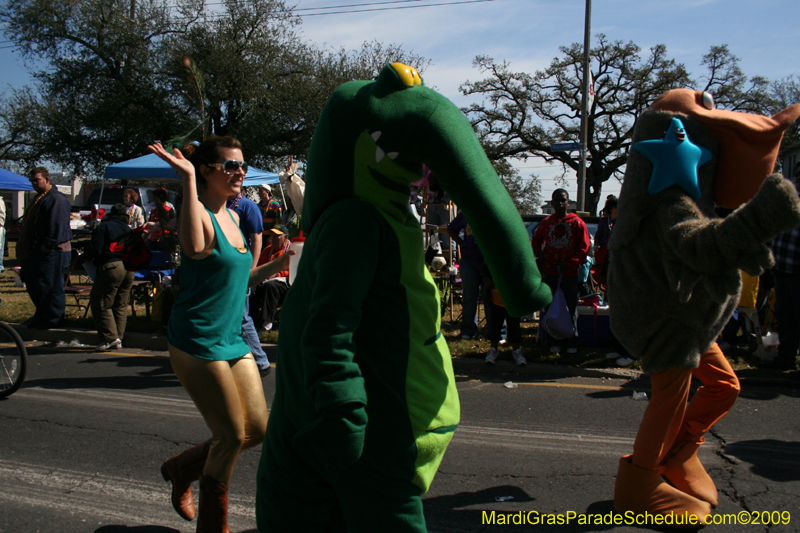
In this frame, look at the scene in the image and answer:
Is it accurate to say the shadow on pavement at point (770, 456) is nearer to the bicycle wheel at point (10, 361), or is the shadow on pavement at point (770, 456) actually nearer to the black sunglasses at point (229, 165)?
the black sunglasses at point (229, 165)

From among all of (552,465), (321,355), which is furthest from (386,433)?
(552,465)

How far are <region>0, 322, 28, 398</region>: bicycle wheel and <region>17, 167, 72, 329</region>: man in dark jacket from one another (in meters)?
3.09

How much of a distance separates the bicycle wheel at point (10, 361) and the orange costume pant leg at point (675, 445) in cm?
514

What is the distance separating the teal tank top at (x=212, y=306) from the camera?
2727mm

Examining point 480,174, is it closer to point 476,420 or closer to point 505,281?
point 505,281

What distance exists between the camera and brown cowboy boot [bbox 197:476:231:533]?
275 centimetres

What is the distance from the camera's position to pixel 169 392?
6.01 meters

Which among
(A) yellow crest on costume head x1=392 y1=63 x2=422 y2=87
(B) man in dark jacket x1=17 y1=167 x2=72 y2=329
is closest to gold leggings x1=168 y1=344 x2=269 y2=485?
(A) yellow crest on costume head x1=392 y1=63 x2=422 y2=87

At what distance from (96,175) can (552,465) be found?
25.3 meters

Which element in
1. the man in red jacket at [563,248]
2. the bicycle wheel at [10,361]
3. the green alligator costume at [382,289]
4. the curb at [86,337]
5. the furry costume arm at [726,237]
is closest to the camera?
the green alligator costume at [382,289]

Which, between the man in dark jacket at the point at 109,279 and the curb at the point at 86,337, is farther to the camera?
the curb at the point at 86,337

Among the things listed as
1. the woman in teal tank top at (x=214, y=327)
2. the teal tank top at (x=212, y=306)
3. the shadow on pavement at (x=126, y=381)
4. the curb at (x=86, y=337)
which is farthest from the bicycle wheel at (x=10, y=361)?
the teal tank top at (x=212, y=306)

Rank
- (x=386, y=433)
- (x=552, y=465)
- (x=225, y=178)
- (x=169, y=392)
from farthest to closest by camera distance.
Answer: (x=169, y=392)
(x=552, y=465)
(x=225, y=178)
(x=386, y=433)

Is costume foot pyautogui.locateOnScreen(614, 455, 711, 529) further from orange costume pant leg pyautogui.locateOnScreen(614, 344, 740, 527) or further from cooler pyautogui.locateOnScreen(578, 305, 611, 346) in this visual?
cooler pyautogui.locateOnScreen(578, 305, 611, 346)
